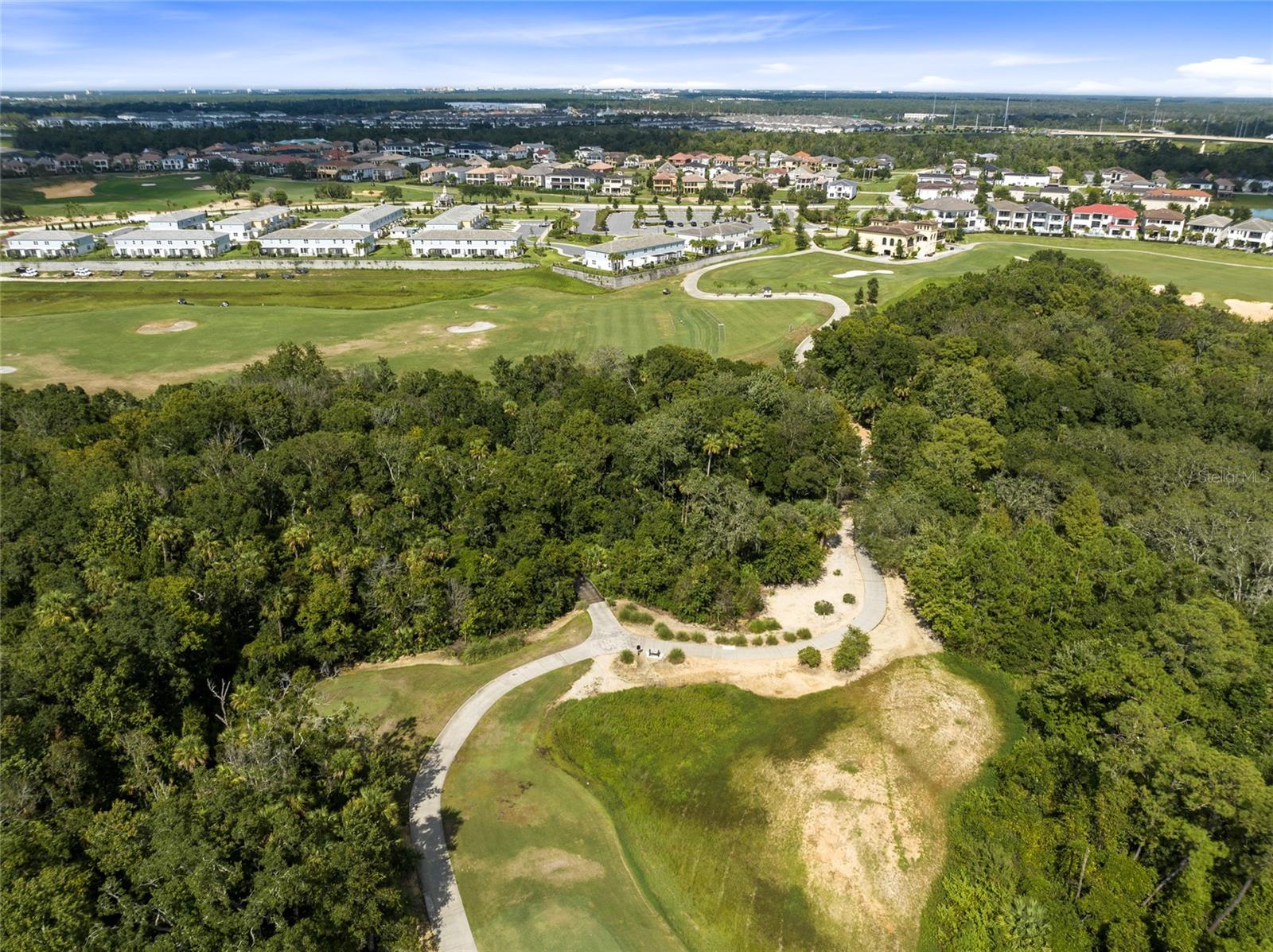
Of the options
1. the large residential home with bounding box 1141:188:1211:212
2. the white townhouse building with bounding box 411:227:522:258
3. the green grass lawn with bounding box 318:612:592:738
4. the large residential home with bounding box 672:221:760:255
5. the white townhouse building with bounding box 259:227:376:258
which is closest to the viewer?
the green grass lawn with bounding box 318:612:592:738

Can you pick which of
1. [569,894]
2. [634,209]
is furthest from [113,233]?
[569,894]

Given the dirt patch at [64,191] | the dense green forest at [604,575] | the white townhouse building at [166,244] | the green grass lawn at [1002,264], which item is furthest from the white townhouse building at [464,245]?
the dirt patch at [64,191]

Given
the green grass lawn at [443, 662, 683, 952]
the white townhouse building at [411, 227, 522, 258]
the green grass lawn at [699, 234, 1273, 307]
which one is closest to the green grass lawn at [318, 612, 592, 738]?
the green grass lawn at [443, 662, 683, 952]

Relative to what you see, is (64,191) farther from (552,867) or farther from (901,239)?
(552,867)

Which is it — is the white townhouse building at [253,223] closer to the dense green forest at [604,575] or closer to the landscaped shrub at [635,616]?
the dense green forest at [604,575]

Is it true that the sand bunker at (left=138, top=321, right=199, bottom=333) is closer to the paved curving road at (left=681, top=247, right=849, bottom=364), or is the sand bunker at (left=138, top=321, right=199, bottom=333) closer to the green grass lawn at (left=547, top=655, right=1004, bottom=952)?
the paved curving road at (left=681, top=247, right=849, bottom=364)

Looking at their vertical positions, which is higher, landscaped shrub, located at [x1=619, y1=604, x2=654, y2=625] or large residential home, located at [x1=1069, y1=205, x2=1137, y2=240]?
large residential home, located at [x1=1069, y1=205, x2=1137, y2=240]
